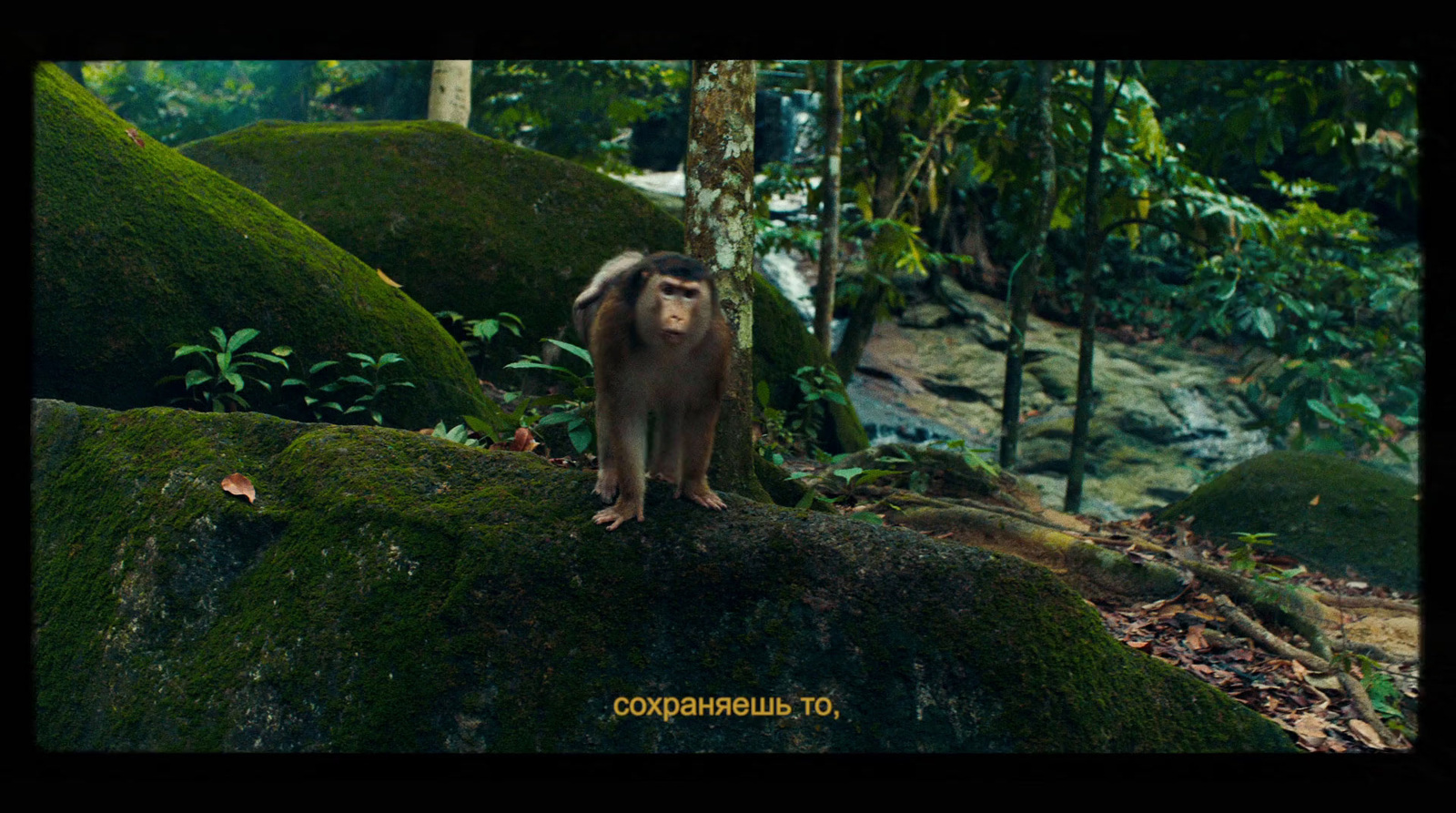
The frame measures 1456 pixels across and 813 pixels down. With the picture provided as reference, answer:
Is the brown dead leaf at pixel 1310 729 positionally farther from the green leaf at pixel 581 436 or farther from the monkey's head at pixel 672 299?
the green leaf at pixel 581 436

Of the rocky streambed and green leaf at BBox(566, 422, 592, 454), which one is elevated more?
green leaf at BBox(566, 422, 592, 454)

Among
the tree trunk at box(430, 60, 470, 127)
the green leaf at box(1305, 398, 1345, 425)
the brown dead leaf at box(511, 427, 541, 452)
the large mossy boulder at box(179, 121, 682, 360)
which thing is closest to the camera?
the brown dead leaf at box(511, 427, 541, 452)

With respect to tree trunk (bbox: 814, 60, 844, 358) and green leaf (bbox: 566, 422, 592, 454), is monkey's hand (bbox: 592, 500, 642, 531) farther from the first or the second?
tree trunk (bbox: 814, 60, 844, 358)

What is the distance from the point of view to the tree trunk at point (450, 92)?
32.0 feet

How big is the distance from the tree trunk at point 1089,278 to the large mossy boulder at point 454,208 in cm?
333

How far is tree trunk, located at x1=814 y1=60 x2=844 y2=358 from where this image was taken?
27.5 ft

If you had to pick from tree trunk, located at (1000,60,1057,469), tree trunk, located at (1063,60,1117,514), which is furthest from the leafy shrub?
tree trunk, located at (1000,60,1057,469)

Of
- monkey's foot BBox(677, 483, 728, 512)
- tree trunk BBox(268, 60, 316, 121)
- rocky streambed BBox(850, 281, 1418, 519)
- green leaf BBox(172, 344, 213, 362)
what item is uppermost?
tree trunk BBox(268, 60, 316, 121)

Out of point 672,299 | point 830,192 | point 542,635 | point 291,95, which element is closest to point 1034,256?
point 830,192

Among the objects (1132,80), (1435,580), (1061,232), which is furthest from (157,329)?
(1061,232)

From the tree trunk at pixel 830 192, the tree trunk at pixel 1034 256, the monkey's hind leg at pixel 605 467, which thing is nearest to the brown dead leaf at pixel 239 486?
the monkey's hind leg at pixel 605 467

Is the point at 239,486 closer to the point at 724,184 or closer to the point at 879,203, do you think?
the point at 724,184

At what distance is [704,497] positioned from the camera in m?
3.72

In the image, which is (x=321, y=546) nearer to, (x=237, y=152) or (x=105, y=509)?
(x=105, y=509)
